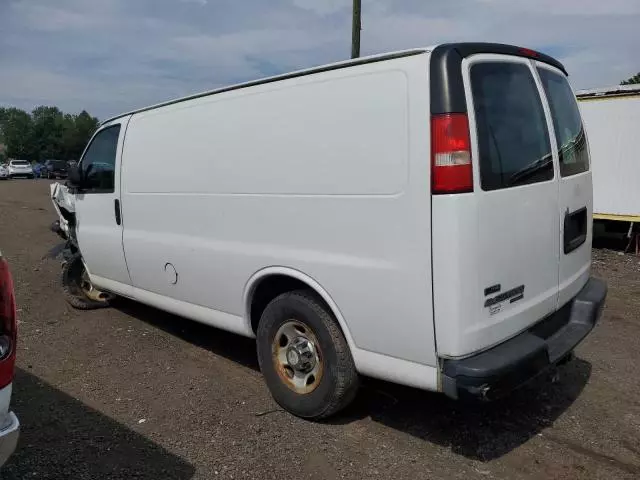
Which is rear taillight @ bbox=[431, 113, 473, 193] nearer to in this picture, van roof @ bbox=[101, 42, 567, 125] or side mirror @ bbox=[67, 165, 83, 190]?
van roof @ bbox=[101, 42, 567, 125]

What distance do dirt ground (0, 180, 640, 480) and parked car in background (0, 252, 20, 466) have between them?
0.91 m

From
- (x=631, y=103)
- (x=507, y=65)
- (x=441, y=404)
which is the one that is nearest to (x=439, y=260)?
(x=507, y=65)

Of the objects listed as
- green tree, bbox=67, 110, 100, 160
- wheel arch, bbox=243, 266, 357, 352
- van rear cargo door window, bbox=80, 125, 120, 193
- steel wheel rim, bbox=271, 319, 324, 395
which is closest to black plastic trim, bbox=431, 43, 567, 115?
wheel arch, bbox=243, 266, 357, 352

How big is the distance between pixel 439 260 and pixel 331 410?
1.33 m

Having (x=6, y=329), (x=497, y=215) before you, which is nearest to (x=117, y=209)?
(x=6, y=329)

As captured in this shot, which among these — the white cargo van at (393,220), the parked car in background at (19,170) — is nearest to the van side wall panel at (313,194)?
the white cargo van at (393,220)

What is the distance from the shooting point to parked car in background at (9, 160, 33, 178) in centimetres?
4571

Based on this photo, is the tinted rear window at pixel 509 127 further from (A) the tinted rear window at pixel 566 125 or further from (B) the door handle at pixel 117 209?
(B) the door handle at pixel 117 209

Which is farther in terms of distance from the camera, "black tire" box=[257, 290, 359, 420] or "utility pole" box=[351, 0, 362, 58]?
"utility pole" box=[351, 0, 362, 58]

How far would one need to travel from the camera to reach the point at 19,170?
45969mm

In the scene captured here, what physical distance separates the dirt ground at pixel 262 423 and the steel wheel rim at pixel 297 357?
0.26 metres

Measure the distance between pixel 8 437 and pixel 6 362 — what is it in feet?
1.01

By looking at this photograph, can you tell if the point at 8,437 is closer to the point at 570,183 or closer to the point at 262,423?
the point at 262,423

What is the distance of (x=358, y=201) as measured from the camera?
10.1 feet
